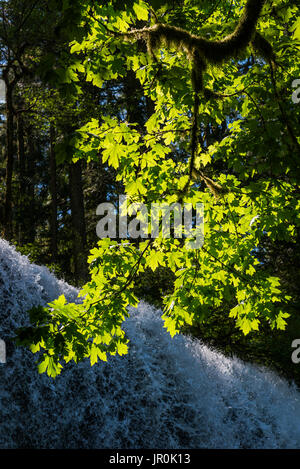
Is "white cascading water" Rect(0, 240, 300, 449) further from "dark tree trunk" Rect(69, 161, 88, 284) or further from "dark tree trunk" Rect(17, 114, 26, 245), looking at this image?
"dark tree trunk" Rect(17, 114, 26, 245)

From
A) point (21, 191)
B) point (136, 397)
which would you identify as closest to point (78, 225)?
point (21, 191)

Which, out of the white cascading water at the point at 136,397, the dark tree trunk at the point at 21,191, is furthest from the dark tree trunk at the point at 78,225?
the white cascading water at the point at 136,397

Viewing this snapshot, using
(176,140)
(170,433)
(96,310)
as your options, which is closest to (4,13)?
(176,140)

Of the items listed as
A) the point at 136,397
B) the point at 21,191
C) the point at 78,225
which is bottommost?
the point at 136,397

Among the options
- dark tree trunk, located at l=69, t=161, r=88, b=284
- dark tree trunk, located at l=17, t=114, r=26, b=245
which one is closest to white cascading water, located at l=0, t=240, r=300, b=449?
dark tree trunk, located at l=69, t=161, r=88, b=284

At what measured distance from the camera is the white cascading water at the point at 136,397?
17.5 feet

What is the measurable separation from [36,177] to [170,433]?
525 inches

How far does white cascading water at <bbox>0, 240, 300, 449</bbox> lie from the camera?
5.34 m

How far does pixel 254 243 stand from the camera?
16.1 feet

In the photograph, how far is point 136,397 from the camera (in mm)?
6176

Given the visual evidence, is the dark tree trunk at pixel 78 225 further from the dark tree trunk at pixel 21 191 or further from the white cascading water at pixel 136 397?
the white cascading water at pixel 136 397

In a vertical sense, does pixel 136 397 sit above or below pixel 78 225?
below

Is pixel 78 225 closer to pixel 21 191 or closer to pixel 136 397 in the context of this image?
pixel 21 191

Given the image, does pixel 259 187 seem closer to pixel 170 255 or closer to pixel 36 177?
pixel 170 255
